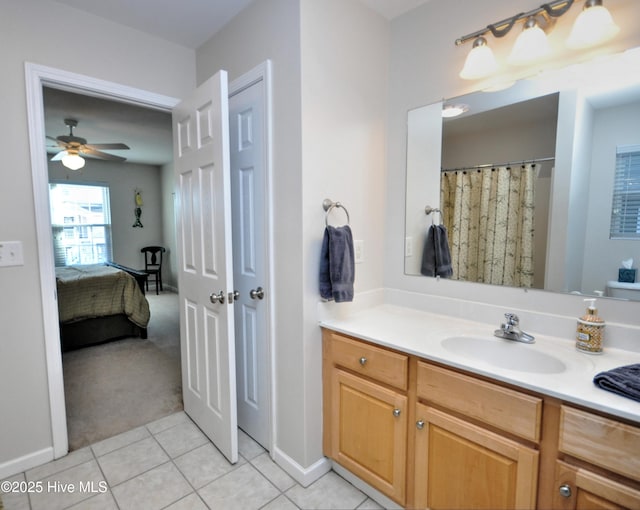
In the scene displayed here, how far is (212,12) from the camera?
1.80 m

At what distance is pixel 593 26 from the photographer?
4.05 ft

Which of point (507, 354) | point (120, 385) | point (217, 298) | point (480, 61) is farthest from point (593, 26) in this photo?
point (120, 385)

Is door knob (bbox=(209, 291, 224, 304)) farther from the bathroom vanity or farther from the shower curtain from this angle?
the shower curtain

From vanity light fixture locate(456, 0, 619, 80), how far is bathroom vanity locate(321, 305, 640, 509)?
3.95ft

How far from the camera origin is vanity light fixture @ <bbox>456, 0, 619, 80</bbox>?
4.04 feet

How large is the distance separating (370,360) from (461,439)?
0.44 meters

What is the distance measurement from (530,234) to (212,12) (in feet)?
6.60

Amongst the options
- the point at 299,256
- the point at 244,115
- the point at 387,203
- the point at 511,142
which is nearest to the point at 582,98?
the point at 511,142

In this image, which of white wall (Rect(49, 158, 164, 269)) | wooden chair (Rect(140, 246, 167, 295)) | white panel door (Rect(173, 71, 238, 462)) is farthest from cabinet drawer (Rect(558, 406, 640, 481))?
white wall (Rect(49, 158, 164, 269))

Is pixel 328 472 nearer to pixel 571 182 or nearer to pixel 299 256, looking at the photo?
pixel 299 256

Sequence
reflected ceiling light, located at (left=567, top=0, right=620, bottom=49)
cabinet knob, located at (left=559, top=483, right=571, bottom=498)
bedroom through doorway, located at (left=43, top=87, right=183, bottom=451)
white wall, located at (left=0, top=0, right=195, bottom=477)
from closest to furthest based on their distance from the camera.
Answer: cabinet knob, located at (left=559, top=483, right=571, bottom=498), reflected ceiling light, located at (left=567, top=0, right=620, bottom=49), white wall, located at (left=0, top=0, right=195, bottom=477), bedroom through doorway, located at (left=43, top=87, right=183, bottom=451)

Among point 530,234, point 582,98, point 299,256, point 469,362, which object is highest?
point 582,98

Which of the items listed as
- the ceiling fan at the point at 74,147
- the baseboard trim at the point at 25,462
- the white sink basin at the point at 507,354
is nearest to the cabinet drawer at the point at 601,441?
the white sink basin at the point at 507,354

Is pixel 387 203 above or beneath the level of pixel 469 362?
above
